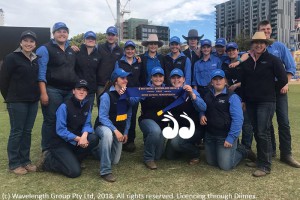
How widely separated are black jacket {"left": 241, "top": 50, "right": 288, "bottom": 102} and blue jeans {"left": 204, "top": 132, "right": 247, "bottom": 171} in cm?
88

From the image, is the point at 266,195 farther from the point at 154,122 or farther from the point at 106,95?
the point at 106,95

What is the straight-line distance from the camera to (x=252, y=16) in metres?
85.9

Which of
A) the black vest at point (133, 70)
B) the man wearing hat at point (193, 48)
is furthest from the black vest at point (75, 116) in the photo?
the man wearing hat at point (193, 48)

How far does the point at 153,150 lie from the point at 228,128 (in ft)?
4.36

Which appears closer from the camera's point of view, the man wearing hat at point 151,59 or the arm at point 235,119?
the arm at point 235,119

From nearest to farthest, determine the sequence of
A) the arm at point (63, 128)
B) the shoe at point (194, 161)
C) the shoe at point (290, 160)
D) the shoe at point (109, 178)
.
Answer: the shoe at point (109, 178) < the arm at point (63, 128) < the shoe at point (290, 160) < the shoe at point (194, 161)

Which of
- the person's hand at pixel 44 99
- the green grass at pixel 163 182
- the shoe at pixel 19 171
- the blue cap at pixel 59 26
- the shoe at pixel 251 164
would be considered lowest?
the green grass at pixel 163 182

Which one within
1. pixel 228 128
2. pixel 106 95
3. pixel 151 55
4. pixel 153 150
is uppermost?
pixel 151 55

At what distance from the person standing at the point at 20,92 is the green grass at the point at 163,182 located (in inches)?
17.1

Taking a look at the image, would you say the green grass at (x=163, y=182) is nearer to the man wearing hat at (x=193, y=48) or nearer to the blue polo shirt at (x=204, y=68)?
the blue polo shirt at (x=204, y=68)

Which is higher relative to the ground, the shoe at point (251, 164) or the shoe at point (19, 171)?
the shoe at point (19, 171)

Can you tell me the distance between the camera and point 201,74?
19.7ft

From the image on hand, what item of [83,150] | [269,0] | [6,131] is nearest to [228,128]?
[83,150]

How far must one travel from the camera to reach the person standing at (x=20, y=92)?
459 cm
